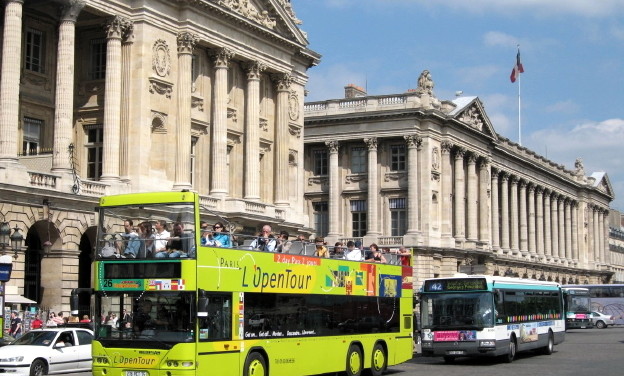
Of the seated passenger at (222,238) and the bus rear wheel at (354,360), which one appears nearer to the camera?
the seated passenger at (222,238)

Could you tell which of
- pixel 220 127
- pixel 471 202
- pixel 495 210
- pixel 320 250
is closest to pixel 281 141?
pixel 220 127

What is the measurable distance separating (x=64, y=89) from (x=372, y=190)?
40797 mm

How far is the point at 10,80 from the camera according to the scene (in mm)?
38375

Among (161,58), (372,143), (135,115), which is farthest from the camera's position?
(372,143)

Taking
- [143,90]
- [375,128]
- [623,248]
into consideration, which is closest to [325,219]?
[375,128]

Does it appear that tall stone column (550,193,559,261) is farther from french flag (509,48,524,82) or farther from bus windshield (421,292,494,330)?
bus windshield (421,292,494,330)

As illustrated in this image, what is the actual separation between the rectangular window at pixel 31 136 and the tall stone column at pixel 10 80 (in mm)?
3744

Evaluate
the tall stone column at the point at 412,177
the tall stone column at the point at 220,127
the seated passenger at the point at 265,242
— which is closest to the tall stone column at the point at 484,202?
the tall stone column at the point at 412,177

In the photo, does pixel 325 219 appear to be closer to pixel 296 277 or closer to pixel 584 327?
pixel 584 327

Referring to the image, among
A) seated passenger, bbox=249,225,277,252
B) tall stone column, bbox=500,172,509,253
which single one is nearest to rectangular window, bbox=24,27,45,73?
seated passenger, bbox=249,225,277,252

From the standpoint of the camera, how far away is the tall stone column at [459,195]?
8238 centimetres

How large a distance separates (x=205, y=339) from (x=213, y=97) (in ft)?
104

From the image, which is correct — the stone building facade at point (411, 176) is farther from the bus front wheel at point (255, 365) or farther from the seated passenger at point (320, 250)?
the bus front wheel at point (255, 365)

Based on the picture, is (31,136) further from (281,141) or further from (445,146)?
(445,146)
